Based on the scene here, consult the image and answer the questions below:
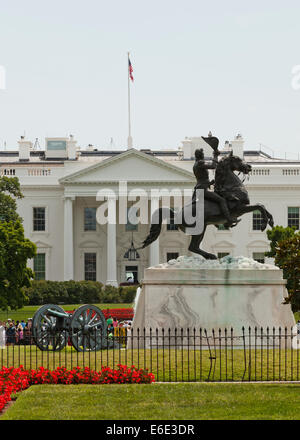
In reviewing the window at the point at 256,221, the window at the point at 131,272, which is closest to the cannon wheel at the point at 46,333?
the window at the point at 131,272

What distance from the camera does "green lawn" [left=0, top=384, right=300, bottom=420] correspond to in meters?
13.1

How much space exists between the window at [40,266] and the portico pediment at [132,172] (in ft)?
21.0

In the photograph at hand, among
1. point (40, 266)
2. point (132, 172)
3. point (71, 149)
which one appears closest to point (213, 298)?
point (132, 172)

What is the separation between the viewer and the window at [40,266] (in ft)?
237

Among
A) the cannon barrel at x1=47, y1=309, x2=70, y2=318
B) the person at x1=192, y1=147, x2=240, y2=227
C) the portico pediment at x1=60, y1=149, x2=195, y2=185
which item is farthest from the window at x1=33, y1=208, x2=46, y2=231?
the cannon barrel at x1=47, y1=309, x2=70, y2=318

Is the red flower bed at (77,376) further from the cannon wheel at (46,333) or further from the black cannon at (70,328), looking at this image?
the cannon wheel at (46,333)

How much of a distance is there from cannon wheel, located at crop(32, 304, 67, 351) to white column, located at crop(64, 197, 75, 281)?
159 feet

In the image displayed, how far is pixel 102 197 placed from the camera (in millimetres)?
71062

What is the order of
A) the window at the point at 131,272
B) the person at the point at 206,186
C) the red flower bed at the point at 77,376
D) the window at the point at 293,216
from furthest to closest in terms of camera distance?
1. the window at the point at 293,216
2. the window at the point at 131,272
3. the person at the point at 206,186
4. the red flower bed at the point at 77,376

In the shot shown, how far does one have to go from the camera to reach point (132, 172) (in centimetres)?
7081

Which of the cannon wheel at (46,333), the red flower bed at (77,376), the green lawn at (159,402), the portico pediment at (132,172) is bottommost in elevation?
the green lawn at (159,402)

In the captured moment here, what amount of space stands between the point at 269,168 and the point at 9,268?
34.1 m
